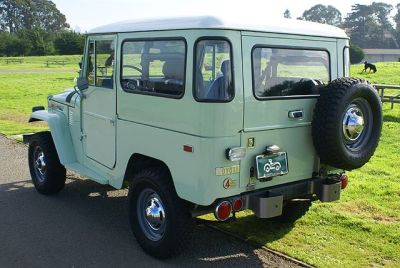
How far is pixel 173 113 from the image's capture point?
4070 millimetres

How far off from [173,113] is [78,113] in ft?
6.85

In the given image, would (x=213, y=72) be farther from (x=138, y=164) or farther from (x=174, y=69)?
(x=138, y=164)

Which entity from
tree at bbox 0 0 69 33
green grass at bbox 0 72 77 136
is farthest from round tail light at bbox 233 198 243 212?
tree at bbox 0 0 69 33

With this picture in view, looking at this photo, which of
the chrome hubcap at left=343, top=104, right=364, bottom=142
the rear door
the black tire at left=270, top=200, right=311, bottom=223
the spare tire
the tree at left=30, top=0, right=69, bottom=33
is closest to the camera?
the rear door

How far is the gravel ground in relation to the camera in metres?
4.38

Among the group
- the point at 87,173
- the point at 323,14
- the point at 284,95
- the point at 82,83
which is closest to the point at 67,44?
the point at 82,83

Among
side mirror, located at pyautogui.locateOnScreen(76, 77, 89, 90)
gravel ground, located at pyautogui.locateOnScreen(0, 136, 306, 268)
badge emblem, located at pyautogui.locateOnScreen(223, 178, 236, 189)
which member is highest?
side mirror, located at pyautogui.locateOnScreen(76, 77, 89, 90)

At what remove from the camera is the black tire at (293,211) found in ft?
16.9

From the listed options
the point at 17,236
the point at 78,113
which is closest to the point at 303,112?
the point at 78,113

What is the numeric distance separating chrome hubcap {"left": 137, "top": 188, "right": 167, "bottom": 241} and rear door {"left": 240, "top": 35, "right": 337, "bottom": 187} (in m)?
0.90

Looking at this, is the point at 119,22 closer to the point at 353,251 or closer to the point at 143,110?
the point at 143,110

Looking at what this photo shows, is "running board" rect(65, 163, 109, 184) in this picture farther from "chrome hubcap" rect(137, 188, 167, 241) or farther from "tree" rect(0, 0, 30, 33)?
"tree" rect(0, 0, 30, 33)

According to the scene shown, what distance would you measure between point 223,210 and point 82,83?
257 cm

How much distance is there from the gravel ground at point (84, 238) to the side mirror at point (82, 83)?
1.54m
